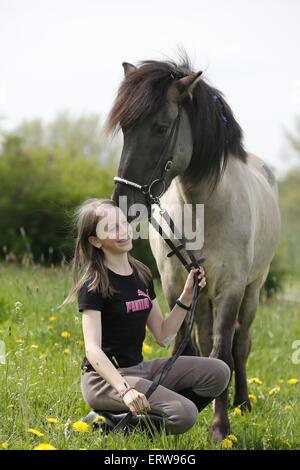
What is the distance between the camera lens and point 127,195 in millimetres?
3465

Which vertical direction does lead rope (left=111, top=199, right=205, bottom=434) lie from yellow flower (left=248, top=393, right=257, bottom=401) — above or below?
above

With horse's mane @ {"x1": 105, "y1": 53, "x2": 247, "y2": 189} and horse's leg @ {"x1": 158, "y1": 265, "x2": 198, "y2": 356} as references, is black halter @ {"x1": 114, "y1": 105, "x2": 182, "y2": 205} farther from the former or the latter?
horse's leg @ {"x1": 158, "y1": 265, "x2": 198, "y2": 356}

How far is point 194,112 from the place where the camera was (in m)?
3.85

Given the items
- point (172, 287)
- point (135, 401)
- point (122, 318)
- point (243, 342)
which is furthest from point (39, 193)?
point (135, 401)

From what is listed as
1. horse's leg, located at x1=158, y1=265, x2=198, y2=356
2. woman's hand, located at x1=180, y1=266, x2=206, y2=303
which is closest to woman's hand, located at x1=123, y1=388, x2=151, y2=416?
woman's hand, located at x1=180, y1=266, x2=206, y2=303

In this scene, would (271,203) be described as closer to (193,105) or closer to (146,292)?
(193,105)

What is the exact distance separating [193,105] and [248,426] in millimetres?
1871

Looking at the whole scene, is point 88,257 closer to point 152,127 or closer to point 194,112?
point 152,127

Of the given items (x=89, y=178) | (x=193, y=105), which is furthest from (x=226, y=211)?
(x=89, y=178)

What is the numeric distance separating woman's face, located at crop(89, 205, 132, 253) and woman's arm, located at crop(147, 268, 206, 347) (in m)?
0.40

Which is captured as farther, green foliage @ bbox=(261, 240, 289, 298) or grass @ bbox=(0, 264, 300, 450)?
green foliage @ bbox=(261, 240, 289, 298)

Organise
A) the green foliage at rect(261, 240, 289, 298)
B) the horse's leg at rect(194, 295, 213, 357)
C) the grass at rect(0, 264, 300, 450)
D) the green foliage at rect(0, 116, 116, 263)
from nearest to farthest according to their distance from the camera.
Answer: the grass at rect(0, 264, 300, 450) → the horse's leg at rect(194, 295, 213, 357) → the green foliage at rect(0, 116, 116, 263) → the green foliage at rect(261, 240, 289, 298)

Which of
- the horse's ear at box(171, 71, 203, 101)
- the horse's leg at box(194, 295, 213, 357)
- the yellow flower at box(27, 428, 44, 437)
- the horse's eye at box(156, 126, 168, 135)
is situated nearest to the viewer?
the yellow flower at box(27, 428, 44, 437)

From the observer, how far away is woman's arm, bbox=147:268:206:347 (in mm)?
3559
